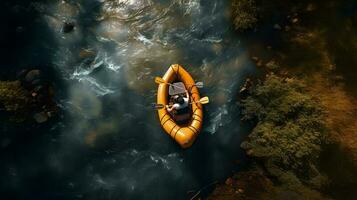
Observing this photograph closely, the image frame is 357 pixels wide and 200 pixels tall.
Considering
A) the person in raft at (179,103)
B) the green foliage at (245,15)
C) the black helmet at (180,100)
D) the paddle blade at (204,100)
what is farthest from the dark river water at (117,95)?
the black helmet at (180,100)

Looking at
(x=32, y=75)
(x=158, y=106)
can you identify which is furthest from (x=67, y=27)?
(x=158, y=106)

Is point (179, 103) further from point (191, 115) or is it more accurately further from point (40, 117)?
point (40, 117)

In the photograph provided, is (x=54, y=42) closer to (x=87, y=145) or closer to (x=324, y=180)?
(x=87, y=145)

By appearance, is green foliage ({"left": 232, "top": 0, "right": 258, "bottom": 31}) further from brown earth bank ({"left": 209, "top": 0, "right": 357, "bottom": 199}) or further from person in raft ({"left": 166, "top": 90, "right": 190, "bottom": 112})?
person in raft ({"left": 166, "top": 90, "right": 190, "bottom": 112})

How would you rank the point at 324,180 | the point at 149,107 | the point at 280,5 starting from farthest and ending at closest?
1. the point at 280,5
2. the point at 149,107
3. the point at 324,180

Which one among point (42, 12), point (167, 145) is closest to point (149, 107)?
point (167, 145)

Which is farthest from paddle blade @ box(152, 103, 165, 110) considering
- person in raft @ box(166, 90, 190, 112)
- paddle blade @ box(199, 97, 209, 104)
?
paddle blade @ box(199, 97, 209, 104)

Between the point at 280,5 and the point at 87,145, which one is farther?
the point at 280,5

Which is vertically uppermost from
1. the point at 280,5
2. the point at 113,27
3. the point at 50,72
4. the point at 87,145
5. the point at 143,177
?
the point at 280,5
